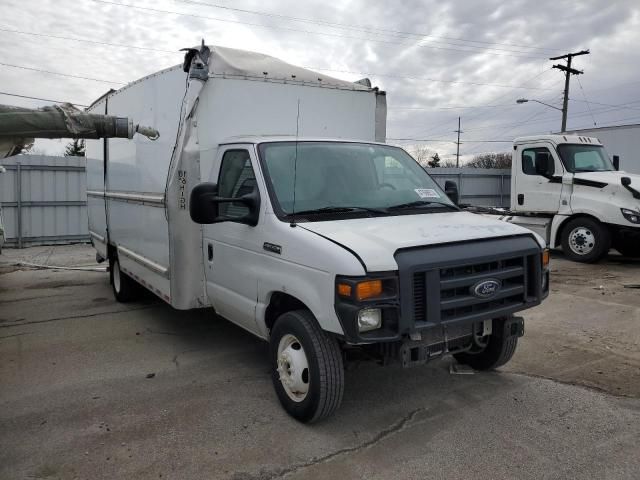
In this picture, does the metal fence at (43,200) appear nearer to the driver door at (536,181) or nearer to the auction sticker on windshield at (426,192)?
the driver door at (536,181)

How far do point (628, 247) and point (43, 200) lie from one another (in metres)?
14.4

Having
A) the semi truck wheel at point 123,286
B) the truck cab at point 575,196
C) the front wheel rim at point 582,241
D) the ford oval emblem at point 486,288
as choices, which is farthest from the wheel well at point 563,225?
the semi truck wheel at point 123,286

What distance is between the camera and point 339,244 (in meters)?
3.50

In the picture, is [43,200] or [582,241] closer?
[582,241]

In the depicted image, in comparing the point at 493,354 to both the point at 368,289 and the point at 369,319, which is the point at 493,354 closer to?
the point at 369,319

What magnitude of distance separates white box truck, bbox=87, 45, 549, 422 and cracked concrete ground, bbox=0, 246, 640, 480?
0.41m

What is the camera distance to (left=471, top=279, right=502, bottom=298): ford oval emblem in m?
3.66

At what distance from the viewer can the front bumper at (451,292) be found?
3369 millimetres

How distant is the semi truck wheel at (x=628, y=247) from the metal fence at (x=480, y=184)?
8.52 meters

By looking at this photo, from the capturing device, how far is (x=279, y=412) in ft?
13.7

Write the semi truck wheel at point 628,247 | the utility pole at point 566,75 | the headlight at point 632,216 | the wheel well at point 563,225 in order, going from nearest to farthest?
the headlight at point 632,216
the wheel well at point 563,225
the semi truck wheel at point 628,247
the utility pole at point 566,75

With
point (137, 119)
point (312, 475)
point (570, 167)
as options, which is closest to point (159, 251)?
point (137, 119)

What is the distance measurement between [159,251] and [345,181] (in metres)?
2.29

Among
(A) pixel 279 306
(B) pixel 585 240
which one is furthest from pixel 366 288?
(B) pixel 585 240
